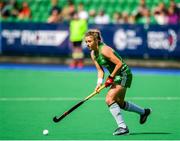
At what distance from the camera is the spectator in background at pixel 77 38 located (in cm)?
2210

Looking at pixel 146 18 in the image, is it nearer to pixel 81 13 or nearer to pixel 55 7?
pixel 81 13

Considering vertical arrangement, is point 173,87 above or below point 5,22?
below

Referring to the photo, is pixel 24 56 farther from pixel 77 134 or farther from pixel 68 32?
pixel 77 134

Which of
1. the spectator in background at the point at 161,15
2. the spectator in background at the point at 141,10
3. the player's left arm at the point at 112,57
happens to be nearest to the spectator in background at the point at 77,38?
the spectator in background at the point at 141,10

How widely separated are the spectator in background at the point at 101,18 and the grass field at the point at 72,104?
2809 mm

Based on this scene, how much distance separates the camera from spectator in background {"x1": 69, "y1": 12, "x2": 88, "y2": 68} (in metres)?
22.1

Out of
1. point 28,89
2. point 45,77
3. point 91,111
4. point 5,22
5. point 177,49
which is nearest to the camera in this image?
point 91,111

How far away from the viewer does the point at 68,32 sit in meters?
23.2

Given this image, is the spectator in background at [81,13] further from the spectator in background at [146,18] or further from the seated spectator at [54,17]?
the spectator in background at [146,18]

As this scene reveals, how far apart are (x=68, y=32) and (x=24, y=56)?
6.05 feet

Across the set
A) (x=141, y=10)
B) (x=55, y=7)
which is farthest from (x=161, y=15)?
(x=55, y=7)

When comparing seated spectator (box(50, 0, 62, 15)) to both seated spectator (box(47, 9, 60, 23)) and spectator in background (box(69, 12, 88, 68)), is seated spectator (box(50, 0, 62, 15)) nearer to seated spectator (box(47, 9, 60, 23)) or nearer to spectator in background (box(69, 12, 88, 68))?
seated spectator (box(47, 9, 60, 23))

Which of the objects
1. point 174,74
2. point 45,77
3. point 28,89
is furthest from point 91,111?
point 174,74

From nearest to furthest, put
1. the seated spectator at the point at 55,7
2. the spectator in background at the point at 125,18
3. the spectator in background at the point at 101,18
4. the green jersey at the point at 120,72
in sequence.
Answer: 1. the green jersey at the point at 120,72
2. the spectator in background at the point at 125,18
3. the spectator in background at the point at 101,18
4. the seated spectator at the point at 55,7
